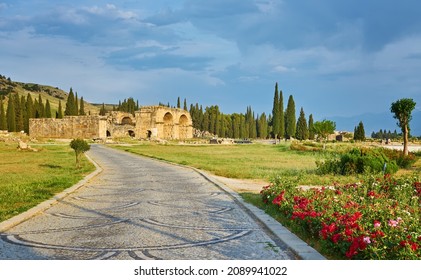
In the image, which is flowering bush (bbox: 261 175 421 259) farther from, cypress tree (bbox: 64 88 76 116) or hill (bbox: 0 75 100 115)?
hill (bbox: 0 75 100 115)

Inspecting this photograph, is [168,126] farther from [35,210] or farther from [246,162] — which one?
[35,210]

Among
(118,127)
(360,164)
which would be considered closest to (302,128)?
(118,127)

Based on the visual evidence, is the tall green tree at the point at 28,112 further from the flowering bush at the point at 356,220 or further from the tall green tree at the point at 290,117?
the flowering bush at the point at 356,220

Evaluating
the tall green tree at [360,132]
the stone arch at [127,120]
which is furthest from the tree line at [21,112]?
the tall green tree at [360,132]

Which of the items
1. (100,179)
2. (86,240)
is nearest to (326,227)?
(86,240)

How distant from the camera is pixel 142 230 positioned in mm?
6293

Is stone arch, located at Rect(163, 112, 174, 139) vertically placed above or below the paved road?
above

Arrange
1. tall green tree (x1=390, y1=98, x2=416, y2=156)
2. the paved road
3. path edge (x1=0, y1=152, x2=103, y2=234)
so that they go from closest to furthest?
the paved road
path edge (x1=0, y1=152, x2=103, y2=234)
tall green tree (x1=390, y1=98, x2=416, y2=156)

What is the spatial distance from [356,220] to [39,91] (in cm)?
15850

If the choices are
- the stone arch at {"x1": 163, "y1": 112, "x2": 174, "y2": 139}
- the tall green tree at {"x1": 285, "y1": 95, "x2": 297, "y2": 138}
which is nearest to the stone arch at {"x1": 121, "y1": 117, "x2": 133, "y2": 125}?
the stone arch at {"x1": 163, "y1": 112, "x2": 174, "y2": 139}

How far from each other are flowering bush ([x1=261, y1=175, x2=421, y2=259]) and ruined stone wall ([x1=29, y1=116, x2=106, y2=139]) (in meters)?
61.6

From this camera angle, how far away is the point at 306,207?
6.73m

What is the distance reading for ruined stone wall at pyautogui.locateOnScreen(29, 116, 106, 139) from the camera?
67250mm

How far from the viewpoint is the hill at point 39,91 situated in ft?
417
